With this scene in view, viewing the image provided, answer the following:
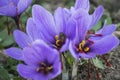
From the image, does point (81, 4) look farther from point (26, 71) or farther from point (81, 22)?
point (26, 71)

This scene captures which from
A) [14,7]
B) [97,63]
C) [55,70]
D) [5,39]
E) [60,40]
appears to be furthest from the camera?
[5,39]

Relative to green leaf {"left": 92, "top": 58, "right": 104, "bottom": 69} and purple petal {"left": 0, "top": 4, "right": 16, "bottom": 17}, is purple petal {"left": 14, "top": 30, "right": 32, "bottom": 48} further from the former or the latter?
green leaf {"left": 92, "top": 58, "right": 104, "bottom": 69}

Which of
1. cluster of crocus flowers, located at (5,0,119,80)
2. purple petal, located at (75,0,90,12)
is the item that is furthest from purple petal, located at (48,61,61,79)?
purple petal, located at (75,0,90,12)

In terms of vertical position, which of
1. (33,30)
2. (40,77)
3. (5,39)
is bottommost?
(5,39)

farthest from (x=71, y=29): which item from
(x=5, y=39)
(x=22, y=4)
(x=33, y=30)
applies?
(x=5, y=39)

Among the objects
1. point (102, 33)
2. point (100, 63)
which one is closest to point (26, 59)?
point (102, 33)

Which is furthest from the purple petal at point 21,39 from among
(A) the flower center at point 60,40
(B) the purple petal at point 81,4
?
(B) the purple petal at point 81,4

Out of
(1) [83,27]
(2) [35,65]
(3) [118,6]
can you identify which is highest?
(1) [83,27]

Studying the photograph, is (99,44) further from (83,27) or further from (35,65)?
(35,65)

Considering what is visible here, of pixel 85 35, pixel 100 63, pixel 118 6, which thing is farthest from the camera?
pixel 118 6
